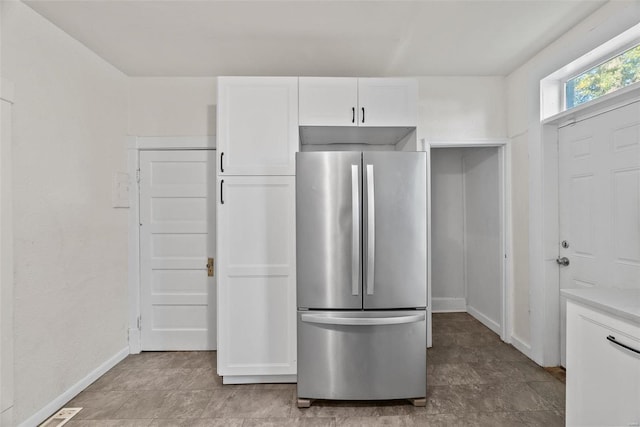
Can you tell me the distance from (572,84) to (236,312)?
3213 millimetres

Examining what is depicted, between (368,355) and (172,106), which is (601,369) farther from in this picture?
(172,106)

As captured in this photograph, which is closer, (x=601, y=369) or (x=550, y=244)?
(x=601, y=369)

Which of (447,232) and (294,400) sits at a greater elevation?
(447,232)

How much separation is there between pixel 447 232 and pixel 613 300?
2.88 m

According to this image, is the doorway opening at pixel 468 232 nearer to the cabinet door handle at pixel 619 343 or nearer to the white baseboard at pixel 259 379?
A: the cabinet door handle at pixel 619 343

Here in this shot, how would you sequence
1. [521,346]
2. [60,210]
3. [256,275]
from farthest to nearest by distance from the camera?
[521,346] → [256,275] → [60,210]

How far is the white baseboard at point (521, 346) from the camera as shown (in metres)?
2.83

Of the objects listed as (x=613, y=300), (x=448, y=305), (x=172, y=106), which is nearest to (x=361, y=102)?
(x=172, y=106)

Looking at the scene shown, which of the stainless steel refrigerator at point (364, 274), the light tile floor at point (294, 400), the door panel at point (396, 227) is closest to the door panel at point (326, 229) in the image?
A: the stainless steel refrigerator at point (364, 274)

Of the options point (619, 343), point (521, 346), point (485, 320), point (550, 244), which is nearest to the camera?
point (619, 343)

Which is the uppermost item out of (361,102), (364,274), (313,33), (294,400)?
Result: (313,33)

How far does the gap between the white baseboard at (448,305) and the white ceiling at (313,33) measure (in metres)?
2.75

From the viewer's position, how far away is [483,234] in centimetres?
366

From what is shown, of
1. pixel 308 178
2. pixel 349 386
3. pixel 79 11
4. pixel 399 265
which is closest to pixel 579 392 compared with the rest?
pixel 399 265
